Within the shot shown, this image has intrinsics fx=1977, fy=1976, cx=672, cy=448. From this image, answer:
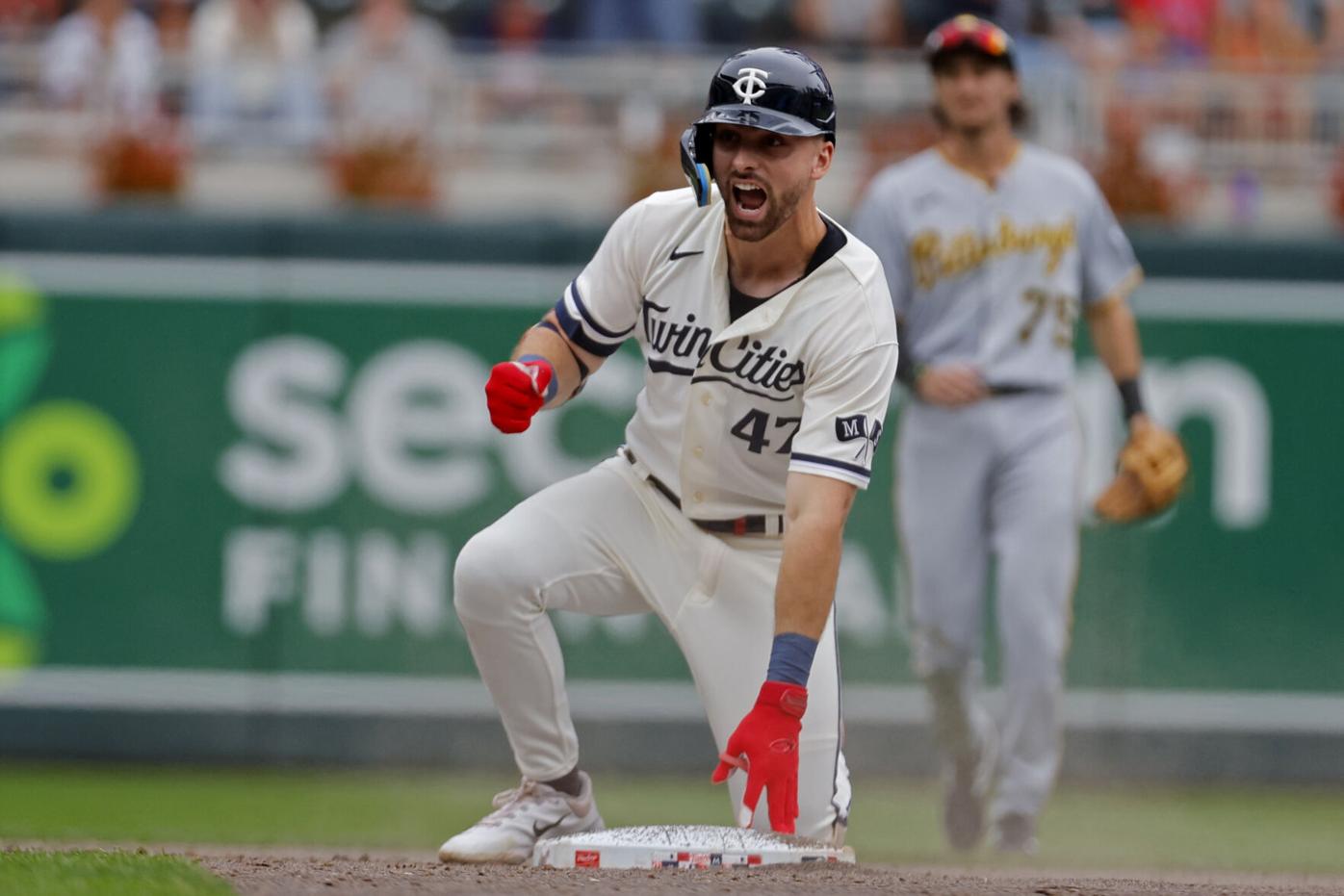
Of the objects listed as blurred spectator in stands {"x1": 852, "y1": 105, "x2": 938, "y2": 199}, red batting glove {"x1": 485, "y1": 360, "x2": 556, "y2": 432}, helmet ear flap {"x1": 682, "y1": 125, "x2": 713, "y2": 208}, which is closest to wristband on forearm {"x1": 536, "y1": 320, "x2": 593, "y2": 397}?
red batting glove {"x1": 485, "y1": 360, "x2": 556, "y2": 432}

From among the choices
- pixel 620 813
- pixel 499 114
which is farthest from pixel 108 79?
pixel 620 813

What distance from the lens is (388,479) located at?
27.0 ft

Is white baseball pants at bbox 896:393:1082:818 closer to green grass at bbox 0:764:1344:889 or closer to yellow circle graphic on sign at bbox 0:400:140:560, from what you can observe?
green grass at bbox 0:764:1344:889

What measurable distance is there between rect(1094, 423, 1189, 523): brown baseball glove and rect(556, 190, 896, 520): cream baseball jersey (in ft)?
6.29

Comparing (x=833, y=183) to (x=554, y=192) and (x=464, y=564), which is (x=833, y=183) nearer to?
(x=554, y=192)

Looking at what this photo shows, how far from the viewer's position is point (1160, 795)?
26.3 feet

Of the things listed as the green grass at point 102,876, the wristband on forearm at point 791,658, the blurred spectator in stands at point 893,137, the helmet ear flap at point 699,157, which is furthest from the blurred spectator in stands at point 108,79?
the wristband on forearm at point 791,658

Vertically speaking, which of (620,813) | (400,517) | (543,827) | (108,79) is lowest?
(620,813)

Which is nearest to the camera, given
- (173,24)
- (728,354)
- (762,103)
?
(762,103)

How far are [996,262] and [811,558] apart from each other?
89.7 inches

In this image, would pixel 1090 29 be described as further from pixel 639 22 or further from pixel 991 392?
pixel 991 392

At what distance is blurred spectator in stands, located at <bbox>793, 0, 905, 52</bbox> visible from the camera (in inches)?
410

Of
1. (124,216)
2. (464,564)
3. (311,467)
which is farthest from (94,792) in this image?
(464,564)

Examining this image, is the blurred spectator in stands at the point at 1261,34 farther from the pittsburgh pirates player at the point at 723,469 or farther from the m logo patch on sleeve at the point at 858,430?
the m logo patch on sleeve at the point at 858,430
